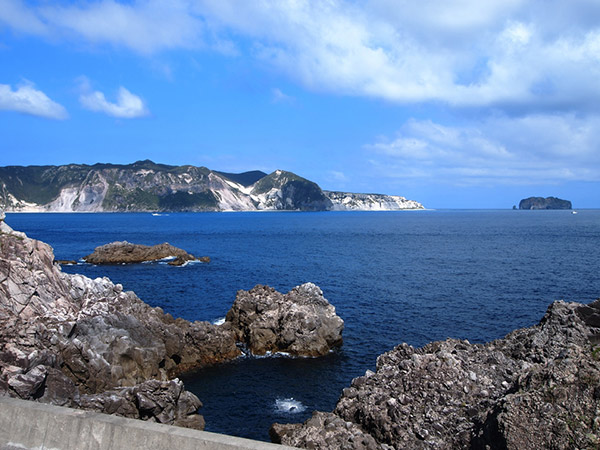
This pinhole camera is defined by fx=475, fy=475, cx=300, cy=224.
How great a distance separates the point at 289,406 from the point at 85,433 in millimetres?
16346

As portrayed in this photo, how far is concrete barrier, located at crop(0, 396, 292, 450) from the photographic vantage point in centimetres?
841

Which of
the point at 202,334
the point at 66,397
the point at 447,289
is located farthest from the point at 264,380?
the point at 447,289

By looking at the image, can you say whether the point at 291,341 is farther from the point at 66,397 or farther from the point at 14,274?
the point at 14,274

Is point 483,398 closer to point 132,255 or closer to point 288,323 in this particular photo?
point 288,323

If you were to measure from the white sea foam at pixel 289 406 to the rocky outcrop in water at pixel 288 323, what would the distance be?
7.08m

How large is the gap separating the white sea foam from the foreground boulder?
49.4m

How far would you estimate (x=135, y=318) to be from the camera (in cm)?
2869

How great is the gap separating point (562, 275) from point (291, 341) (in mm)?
40627

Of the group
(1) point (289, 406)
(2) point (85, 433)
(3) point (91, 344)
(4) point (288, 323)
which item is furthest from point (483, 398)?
(3) point (91, 344)

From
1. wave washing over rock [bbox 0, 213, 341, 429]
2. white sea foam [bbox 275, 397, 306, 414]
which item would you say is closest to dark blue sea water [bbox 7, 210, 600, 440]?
white sea foam [bbox 275, 397, 306, 414]

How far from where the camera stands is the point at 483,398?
15.2m

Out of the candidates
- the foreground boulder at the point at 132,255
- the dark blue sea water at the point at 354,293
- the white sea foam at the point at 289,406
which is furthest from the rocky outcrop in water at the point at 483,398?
the foreground boulder at the point at 132,255

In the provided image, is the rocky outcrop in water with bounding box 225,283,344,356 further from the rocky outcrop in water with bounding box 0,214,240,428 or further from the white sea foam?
the white sea foam

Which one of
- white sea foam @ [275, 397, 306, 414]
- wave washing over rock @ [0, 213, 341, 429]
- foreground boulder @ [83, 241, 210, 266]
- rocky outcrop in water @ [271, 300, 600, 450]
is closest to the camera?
rocky outcrop in water @ [271, 300, 600, 450]
